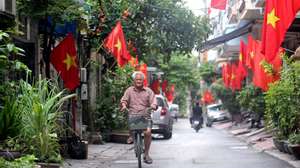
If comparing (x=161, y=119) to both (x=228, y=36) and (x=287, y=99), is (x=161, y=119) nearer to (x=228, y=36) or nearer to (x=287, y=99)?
(x=228, y=36)

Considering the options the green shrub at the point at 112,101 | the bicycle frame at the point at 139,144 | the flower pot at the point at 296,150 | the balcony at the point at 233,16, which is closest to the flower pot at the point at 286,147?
the flower pot at the point at 296,150

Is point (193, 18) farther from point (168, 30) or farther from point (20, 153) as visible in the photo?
point (20, 153)

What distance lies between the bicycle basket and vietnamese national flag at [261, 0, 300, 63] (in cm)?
270

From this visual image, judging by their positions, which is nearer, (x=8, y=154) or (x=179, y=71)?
(x=8, y=154)

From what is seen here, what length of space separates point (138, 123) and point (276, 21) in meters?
3.20

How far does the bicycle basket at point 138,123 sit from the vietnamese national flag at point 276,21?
2.70 m

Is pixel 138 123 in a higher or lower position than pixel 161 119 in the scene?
higher

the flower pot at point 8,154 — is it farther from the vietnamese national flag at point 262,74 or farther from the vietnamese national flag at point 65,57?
the vietnamese national flag at point 262,74

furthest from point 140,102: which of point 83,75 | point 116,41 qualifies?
point 116,41

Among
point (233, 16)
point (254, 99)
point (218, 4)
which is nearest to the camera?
point (218, 4)

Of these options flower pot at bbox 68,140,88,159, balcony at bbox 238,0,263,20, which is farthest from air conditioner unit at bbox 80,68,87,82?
balcony at bbox 238,0,263,20

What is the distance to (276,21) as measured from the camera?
10.7 metres

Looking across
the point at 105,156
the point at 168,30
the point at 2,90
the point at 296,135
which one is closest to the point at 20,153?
the point at 2,90

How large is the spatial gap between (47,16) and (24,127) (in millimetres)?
3983
